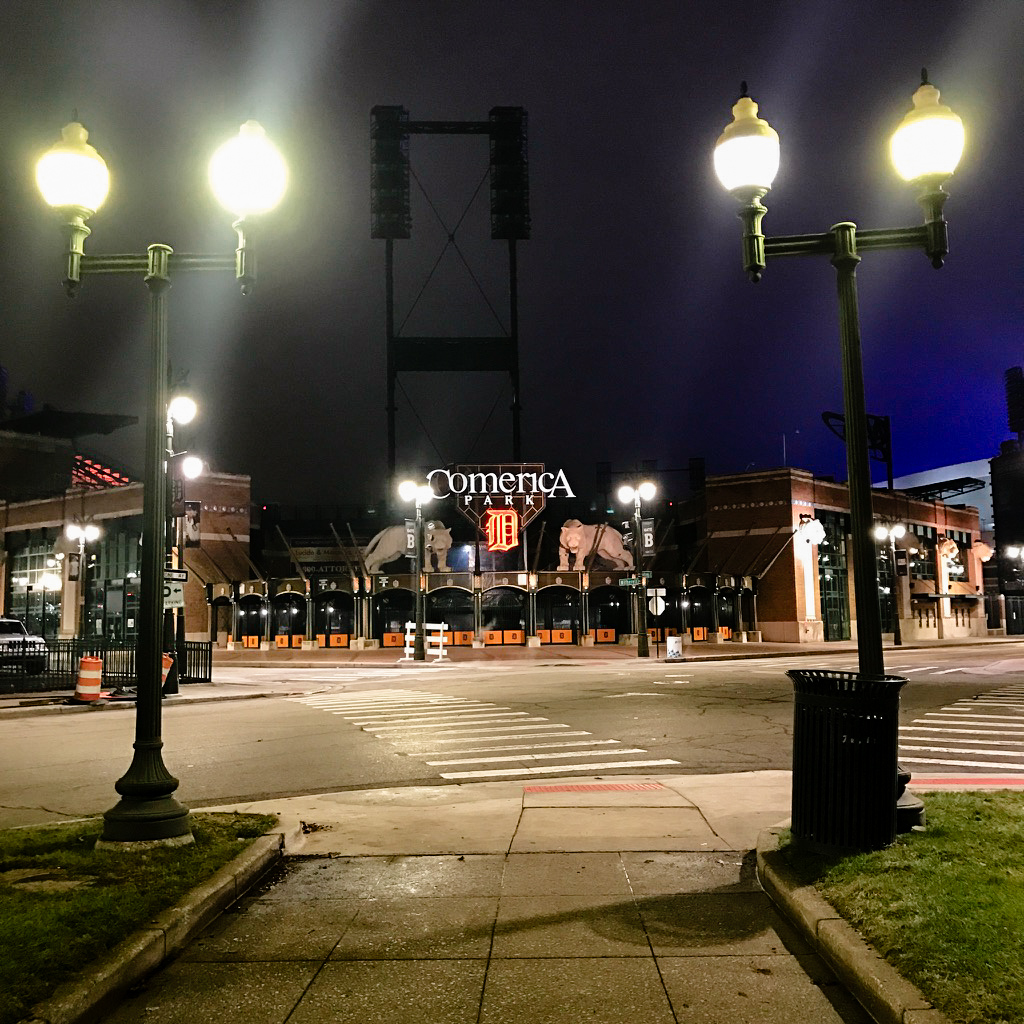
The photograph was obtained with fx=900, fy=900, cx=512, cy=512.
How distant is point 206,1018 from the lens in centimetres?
412

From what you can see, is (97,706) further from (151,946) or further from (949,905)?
(949,905)

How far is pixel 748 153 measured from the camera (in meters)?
6.93

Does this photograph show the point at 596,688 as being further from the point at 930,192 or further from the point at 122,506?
the point at 122,506

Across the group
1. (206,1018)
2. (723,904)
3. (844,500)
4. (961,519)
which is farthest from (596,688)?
(961,519)

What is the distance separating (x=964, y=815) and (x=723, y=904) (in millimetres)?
2618

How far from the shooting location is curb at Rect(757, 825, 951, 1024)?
3766 mm

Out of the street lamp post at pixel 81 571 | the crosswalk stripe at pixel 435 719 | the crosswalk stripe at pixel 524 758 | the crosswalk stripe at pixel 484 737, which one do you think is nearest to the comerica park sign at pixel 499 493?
the street lamp post at pixel 81 571

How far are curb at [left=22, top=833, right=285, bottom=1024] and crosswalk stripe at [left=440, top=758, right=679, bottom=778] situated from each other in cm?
428

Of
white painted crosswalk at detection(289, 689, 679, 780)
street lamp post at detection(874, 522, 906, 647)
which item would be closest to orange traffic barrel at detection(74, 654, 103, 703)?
white painted crosswalk at detection(289, 689, 679, 780)

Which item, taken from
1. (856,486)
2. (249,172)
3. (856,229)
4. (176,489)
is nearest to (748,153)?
(856,229)

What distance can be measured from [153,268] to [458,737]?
836cm

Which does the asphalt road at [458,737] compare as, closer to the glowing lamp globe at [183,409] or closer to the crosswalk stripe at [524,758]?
the crosswalk stripe at [524,758]

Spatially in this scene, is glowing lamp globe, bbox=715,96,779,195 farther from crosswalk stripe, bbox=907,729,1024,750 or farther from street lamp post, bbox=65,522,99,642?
street lamp post, bbox=65,522,99,642

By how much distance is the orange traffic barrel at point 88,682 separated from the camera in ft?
62.0
